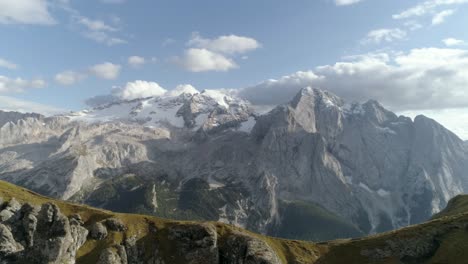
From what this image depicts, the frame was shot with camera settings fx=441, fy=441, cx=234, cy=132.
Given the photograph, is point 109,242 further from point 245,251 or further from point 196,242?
point 245,251

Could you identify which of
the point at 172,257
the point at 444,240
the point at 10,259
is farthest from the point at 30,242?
the point at 444,240

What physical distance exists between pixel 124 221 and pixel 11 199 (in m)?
39.0

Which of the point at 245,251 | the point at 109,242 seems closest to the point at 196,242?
the point at 245,251

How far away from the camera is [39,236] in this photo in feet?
471

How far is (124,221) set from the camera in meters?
162

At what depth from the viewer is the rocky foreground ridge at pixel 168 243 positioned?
139750 mm

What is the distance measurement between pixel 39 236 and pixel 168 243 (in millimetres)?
41956

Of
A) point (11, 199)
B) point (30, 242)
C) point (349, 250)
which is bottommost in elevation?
point (349, 250)

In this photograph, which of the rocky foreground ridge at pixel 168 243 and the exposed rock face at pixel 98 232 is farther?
the exposed rock face at pixel 98 232

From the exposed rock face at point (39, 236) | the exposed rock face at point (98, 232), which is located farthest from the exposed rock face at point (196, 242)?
the exposed rock face at point (39, 236)

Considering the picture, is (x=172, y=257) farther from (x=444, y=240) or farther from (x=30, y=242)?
(x=444, y=240)

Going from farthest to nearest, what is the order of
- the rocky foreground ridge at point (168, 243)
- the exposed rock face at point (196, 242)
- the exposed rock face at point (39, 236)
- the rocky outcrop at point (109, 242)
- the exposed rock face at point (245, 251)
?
the exposed rock face at point (196, 242) → the exposed rock face at point (245, 251) → the rocky foreground ridge at point (168, 243) → the rocky outcrop at point (109, 242) → the exposed rock face at point (39, 236)

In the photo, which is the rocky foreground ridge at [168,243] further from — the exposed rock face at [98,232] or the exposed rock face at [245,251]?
the exposed rock face at [98,232]

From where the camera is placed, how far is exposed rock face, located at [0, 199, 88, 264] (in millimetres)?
133750
